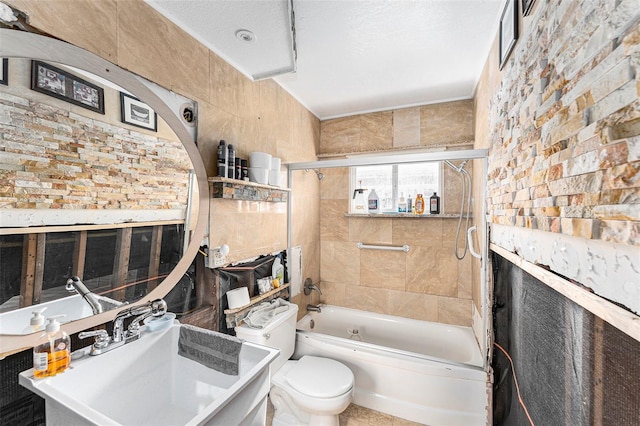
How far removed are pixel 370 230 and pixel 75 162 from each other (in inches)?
92.5

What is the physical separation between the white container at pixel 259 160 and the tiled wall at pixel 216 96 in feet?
→ 0.27

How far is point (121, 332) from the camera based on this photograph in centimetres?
106

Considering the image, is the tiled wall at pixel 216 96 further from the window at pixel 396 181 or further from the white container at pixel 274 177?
the window at pixel 396 181

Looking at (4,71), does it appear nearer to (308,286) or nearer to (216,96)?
(216,96)

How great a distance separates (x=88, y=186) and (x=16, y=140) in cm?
24

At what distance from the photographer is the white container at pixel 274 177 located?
6.63ft

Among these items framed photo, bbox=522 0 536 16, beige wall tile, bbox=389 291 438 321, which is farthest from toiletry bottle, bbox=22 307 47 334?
beige wall tile, bbox=389 291 438 321

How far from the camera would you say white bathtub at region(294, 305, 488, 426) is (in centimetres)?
174

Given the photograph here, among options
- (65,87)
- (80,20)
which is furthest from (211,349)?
(80,20)

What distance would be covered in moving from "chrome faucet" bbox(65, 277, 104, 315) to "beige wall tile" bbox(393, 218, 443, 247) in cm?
233

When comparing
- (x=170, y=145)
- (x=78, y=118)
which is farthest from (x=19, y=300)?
(x=170, y=145)

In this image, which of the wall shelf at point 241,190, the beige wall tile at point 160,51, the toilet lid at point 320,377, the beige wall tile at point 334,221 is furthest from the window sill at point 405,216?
the beige wall tile at point 160,51

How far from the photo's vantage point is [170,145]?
135 centimetres

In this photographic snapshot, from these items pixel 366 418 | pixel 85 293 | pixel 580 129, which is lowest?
pixel 366 418
